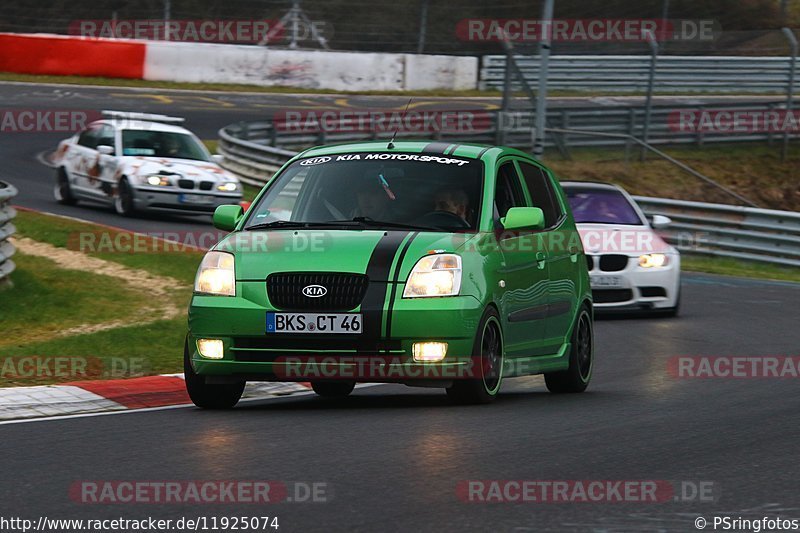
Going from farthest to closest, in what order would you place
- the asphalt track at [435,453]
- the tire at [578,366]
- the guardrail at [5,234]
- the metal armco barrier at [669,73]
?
1. the metal armco barrier at [669,73]
2. the guardrail at [5,234]
3. the tire at [578,366]
4. the asphalt track at [435,453]

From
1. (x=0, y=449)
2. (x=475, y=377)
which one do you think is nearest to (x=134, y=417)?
(x=0, y=449)

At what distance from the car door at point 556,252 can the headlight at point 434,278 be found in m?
1.54

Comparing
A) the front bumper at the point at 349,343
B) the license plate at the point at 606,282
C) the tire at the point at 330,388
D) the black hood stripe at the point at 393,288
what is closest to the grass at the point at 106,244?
the license plate at the point at 606,282

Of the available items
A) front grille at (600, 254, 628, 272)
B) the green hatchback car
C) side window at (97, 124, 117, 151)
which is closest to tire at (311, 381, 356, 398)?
the green hatchback car

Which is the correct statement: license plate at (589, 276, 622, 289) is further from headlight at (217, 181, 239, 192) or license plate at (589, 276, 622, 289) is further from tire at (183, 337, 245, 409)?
tire at (183, 337, 245, 409)

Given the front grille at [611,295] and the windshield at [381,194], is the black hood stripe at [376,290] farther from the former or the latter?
the front grille at [611,295]

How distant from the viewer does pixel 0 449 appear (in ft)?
25.0

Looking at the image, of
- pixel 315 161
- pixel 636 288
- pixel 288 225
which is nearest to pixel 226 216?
pixel 288 225

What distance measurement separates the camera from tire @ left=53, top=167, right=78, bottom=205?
24.5 meters

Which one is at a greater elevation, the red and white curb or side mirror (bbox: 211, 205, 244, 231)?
side mirror (bbox: 211, 205, 244, 231)

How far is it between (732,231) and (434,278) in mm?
17447

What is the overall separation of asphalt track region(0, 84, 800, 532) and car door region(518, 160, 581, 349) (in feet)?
1.77

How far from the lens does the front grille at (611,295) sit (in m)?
16.9

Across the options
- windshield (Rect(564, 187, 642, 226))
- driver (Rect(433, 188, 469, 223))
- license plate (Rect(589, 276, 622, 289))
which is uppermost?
driver (Rect(433, 188, 469, 223))
